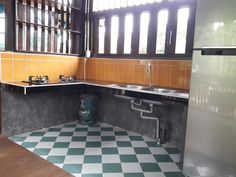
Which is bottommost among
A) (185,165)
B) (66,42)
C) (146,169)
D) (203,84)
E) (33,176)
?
(146,169)

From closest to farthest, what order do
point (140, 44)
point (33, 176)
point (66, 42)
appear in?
point (33, 176) < point (140, 44) < point (66, 42)

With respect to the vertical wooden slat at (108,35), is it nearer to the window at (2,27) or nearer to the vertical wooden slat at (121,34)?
the vertical wooden slat at (121,34)

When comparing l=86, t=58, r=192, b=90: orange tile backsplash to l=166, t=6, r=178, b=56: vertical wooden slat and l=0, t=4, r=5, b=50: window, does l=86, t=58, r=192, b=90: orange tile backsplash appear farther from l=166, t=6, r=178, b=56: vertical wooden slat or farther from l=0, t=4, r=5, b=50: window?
l=0, t=4, r=5, b=50: window

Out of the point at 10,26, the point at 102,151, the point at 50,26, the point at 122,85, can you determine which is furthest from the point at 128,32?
the point at 102,151

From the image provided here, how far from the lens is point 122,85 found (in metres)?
3.12

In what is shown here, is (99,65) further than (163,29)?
Yes

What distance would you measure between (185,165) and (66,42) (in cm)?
293

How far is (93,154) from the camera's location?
2504 mm

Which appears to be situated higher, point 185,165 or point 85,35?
point 85,35

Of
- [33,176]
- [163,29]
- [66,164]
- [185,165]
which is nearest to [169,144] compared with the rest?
[185,165]

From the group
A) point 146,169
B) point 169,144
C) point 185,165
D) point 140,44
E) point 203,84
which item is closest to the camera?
point 203,84

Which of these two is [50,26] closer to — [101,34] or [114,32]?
[101,34]

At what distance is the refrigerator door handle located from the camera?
1.43 meters

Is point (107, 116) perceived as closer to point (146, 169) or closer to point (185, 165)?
point (146, 169)
